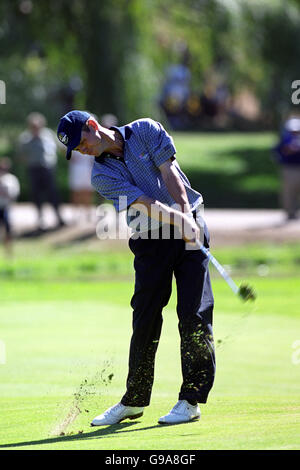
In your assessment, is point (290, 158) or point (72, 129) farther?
point (290, 158)

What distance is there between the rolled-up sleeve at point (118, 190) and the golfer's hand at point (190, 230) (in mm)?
282

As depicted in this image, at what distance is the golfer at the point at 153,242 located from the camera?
6.38 m

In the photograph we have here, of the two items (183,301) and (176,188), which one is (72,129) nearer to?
(176,188)

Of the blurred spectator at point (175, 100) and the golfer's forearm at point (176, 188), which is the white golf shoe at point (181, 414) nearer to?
the golfer's forearm at point (176, 188)

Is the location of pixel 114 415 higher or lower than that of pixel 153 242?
lower

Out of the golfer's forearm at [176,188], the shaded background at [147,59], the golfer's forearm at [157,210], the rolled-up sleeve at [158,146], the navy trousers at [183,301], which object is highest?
the shaded background at [147,59]

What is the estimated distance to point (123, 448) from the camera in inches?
229

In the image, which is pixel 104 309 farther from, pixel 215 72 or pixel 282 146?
pixel 215 72

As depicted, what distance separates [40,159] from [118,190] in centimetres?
1523

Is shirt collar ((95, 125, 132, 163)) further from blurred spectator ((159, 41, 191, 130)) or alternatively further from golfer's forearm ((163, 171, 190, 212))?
blurred spectator ((159, 41, 191, 130))

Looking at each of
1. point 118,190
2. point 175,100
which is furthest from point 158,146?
point 175,100

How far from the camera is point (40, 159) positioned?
2148 centimetres
